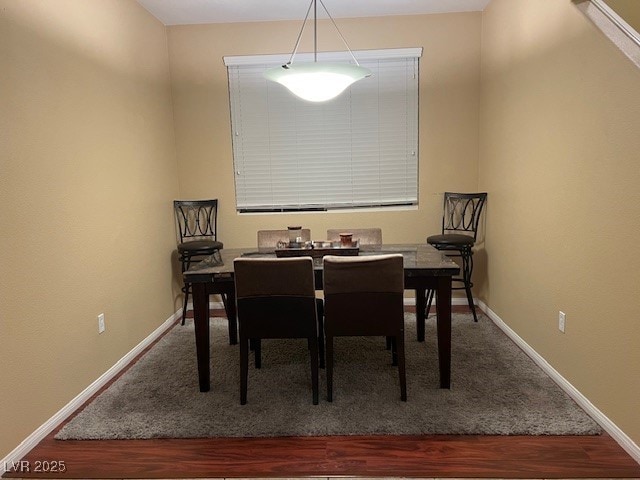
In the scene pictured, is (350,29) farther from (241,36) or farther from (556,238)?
(556,238)

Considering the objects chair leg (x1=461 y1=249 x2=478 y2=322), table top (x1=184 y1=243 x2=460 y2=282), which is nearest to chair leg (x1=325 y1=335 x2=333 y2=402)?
table top (x1=184 y1=243 x2=460 y2=282)

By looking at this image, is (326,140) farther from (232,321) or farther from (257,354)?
(257,354)

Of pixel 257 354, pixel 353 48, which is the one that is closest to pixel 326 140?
pixel 353 48

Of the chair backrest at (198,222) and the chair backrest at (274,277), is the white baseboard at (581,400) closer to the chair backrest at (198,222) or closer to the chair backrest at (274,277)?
the chair backrest at (274,277)

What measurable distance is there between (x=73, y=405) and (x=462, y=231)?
3365mm

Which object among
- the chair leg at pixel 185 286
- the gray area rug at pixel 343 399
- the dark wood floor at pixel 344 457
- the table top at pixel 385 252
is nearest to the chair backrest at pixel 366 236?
the table top at pixel 385 252

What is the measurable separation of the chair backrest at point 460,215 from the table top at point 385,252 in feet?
3.74

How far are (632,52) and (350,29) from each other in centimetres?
258

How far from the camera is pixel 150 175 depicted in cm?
363

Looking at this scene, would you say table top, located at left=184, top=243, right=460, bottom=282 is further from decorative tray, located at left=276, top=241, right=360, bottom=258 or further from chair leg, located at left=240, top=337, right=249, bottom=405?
chair leg, located at left=240, top=337, right=249, bottom=405

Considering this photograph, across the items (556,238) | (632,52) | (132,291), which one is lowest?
(132,291)

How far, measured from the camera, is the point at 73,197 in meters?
2.56

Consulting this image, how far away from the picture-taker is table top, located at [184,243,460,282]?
242 cm

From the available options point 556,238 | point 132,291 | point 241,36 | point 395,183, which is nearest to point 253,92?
point 241,36
